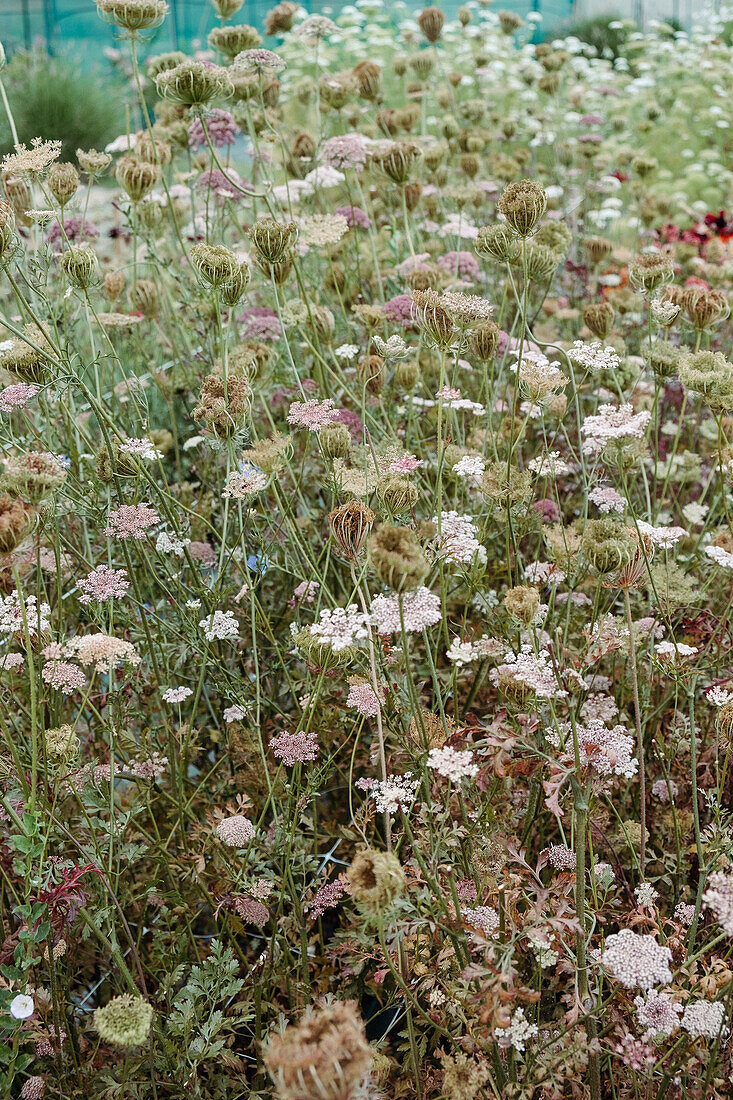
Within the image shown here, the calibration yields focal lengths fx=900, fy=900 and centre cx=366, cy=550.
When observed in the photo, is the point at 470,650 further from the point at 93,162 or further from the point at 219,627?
the point at 93,162

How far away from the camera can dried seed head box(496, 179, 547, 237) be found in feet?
4.84

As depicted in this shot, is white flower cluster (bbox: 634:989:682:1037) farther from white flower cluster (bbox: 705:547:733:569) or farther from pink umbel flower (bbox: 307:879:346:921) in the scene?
white flower cluster (bbox: 705:547:733:569)

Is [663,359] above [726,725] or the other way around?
above

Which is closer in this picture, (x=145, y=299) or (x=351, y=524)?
(x=351, y=524)

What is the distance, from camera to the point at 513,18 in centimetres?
418

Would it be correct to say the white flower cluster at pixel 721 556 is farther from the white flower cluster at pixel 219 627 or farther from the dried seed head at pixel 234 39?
the dried seed head at pixel 234 39

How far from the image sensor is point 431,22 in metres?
3.24

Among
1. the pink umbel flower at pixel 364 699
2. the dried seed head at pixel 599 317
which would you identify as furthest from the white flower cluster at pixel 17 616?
the dried seed head at pixel 599 317

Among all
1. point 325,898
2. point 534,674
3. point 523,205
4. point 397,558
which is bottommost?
point 325,898

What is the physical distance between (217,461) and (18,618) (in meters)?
0.99

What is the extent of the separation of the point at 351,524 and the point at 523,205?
26.0 inches

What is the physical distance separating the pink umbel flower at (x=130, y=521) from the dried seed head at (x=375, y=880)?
29.9 inches

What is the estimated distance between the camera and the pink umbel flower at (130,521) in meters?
1.53

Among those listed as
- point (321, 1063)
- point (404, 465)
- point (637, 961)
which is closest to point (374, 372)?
point (404, 465)
